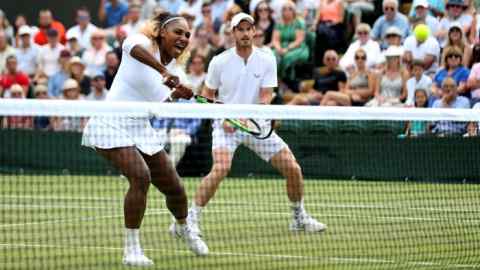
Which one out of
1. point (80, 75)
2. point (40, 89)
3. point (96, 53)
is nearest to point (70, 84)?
point (40, 89)

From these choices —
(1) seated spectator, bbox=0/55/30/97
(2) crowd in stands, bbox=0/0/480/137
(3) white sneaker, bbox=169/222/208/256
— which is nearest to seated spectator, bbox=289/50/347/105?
(2) crowd in stands, bbox=0/0/480/137

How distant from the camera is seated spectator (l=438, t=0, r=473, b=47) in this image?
58.8 ft

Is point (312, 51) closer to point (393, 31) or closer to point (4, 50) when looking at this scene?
point (393, 31)

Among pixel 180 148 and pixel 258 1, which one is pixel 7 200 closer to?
pixel 180 148

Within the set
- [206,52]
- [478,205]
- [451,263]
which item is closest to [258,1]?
[206,52]

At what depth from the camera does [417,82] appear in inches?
669

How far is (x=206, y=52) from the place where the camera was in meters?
20.1

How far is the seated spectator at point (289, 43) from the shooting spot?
19.2 metres

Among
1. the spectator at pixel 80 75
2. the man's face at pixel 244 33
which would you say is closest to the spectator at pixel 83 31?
the spectator at pixel 80 75

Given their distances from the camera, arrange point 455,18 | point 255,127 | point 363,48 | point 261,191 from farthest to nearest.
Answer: point 363,48 → point 455,18 → point 261,191 → point 255,127

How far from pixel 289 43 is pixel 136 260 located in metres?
11.5

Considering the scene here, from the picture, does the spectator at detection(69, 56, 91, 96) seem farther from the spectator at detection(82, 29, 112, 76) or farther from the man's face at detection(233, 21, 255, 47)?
the man's face at detection(233, 21, 255, 47)

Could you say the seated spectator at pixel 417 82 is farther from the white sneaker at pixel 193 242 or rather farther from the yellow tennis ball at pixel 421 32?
the white sneaker at pixel 193 242

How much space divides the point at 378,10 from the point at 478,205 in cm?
908
